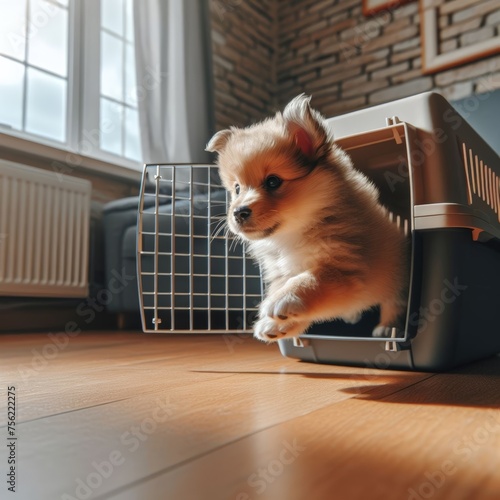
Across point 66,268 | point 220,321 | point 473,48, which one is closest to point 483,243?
point 220,321

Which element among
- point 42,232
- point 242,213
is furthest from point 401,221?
point 42,232

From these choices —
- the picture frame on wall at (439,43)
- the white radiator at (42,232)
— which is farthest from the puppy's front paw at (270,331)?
the picture frame on wall at (439,43)

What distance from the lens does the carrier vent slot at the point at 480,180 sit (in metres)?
1.11

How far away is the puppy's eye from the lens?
43.1 inches

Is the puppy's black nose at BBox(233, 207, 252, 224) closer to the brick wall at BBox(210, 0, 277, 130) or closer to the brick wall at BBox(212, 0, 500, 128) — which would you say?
the brick wall at BBox(212, 0, 500, 128)

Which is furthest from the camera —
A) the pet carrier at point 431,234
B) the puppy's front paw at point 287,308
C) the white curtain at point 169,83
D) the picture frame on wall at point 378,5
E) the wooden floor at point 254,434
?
the picture frame on wall at point 378,5

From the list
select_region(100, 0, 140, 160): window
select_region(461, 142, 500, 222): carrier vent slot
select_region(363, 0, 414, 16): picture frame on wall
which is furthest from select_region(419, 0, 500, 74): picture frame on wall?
select_region(461, 142, 500, 222): carrier vent slot

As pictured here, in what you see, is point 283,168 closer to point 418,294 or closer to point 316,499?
point 418,294

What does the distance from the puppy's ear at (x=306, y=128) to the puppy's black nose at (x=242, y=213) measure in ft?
0.58

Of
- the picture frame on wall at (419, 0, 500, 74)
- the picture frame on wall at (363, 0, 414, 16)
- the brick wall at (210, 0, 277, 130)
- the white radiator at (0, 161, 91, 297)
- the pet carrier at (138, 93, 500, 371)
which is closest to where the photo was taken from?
the pet carrier at (138, 93, 500, 371)

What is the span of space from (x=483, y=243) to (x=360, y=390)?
54cm

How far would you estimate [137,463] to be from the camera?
1.71 feet

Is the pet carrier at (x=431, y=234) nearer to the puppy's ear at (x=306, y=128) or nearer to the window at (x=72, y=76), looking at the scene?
the puppy's ear at (x=306, y=128)

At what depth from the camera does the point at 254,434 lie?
2.04 ft
